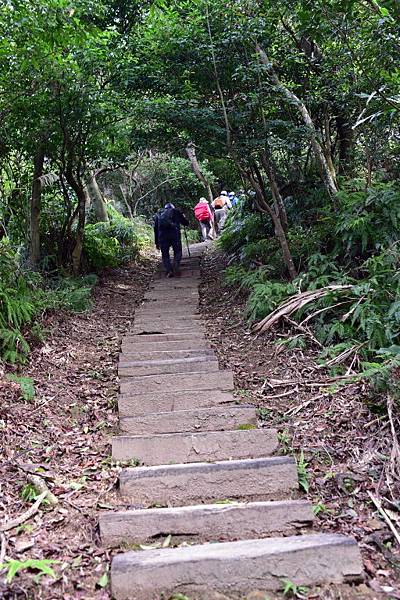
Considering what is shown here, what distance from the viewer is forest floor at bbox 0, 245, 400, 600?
305 cm

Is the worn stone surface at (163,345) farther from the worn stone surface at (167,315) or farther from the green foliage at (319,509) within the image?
the green foliage at (319,509)

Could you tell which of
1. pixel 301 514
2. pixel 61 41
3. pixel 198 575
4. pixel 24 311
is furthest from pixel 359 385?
pixel 61 41

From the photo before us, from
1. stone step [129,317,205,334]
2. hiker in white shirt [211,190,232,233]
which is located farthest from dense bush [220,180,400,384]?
hiker in white shirt [211,190,232,233]

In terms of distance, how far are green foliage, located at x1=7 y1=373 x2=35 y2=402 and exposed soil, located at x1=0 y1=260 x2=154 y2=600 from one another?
5cm

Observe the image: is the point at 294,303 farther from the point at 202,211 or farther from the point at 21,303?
the point at 202,211

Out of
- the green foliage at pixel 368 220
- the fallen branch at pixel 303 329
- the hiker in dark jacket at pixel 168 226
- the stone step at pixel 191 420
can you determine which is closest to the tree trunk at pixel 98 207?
the hiker in dark jacket at pixel 168 226

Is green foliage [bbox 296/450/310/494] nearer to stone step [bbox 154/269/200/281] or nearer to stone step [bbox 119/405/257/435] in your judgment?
stone step [bbox 119/405/257/435]

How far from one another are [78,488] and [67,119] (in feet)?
22.9

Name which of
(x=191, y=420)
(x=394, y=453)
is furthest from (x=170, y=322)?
(x=394, y=453)

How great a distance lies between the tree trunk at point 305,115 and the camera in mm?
7797

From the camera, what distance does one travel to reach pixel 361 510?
3.55 m

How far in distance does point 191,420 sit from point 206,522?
1366mm

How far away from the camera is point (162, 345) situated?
22.0 feet

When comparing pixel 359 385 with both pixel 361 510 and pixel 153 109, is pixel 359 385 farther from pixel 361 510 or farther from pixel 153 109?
pixel 153 109
